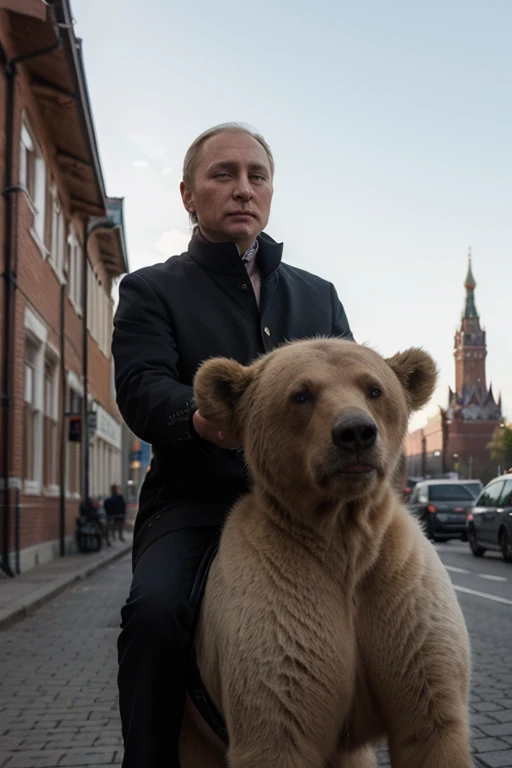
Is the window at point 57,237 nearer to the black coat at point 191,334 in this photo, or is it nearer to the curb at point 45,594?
the curb at point 45,594

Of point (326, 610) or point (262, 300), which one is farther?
point (262, 300)

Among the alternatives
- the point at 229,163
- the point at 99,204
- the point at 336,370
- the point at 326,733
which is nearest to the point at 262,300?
the point at 229,163

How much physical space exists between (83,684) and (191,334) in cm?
439

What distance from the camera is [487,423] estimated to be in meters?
154

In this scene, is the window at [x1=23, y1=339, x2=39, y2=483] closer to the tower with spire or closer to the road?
the road

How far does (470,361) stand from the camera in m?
174

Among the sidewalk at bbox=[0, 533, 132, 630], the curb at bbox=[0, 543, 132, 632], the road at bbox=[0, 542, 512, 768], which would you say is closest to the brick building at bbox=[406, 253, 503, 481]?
the sidewalk at bbox=[0, 533, 132, 630]

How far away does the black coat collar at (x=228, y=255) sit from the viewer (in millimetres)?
2877

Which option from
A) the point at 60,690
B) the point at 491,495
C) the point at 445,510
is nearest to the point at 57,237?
the point at 491,495

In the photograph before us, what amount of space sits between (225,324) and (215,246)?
24cm

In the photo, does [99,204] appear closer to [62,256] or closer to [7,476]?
[62,256]

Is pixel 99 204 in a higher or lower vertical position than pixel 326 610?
higher

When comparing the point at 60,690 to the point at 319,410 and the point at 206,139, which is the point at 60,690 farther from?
the point at 319,410

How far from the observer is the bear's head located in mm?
2104
